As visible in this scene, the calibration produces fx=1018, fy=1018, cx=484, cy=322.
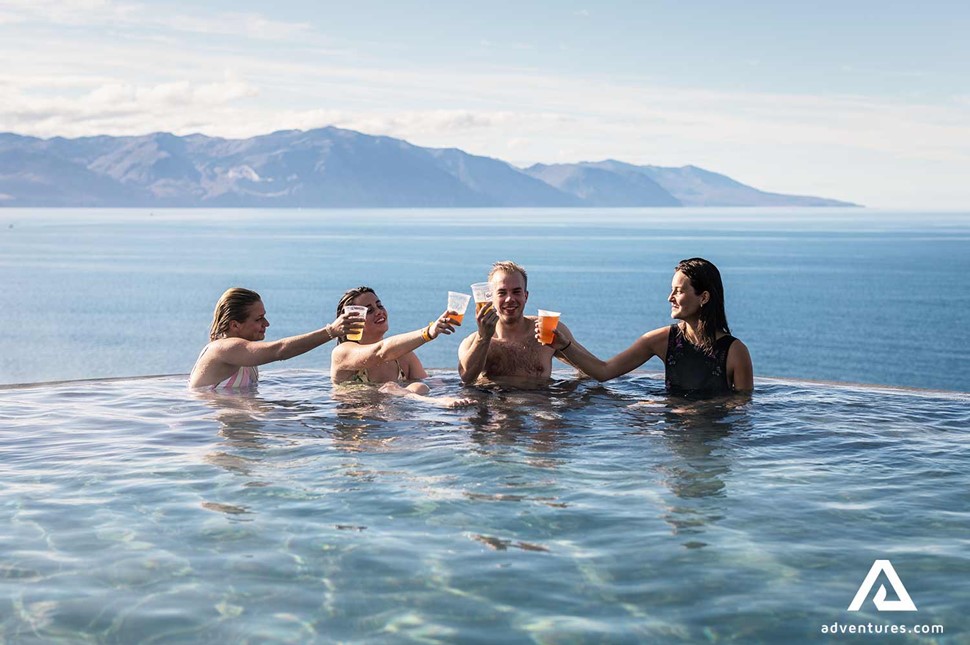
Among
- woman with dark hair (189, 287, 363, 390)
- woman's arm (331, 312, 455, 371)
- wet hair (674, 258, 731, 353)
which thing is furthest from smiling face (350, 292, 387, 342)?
wet hair (674, 258, 731, 353)

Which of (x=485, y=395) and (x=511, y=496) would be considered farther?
(x=485, y=395)

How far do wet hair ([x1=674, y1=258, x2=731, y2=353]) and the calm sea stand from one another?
709 inches

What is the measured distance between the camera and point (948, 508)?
641 centimetres

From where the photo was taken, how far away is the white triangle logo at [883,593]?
191 inches

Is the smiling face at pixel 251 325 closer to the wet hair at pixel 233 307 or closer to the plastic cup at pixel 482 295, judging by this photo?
the wet hair at pixel 233 307

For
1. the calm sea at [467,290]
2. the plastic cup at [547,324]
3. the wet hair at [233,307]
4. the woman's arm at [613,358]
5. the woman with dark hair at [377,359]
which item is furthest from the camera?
the calm sea at [467,290]

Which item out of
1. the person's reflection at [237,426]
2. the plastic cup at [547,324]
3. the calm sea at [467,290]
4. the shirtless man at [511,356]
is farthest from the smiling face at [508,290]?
the calm sea at [467,290]

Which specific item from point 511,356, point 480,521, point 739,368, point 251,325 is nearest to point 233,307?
point 251,325

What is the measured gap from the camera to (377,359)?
31.9 ft

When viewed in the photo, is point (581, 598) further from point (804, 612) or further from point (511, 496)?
point (511, 496)

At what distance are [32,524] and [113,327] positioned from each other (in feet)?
237

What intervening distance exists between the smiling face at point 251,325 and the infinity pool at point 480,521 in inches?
28.3

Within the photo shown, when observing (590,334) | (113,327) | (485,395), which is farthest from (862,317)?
(485,395)

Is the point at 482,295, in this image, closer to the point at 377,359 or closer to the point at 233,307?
the point at 377,359
